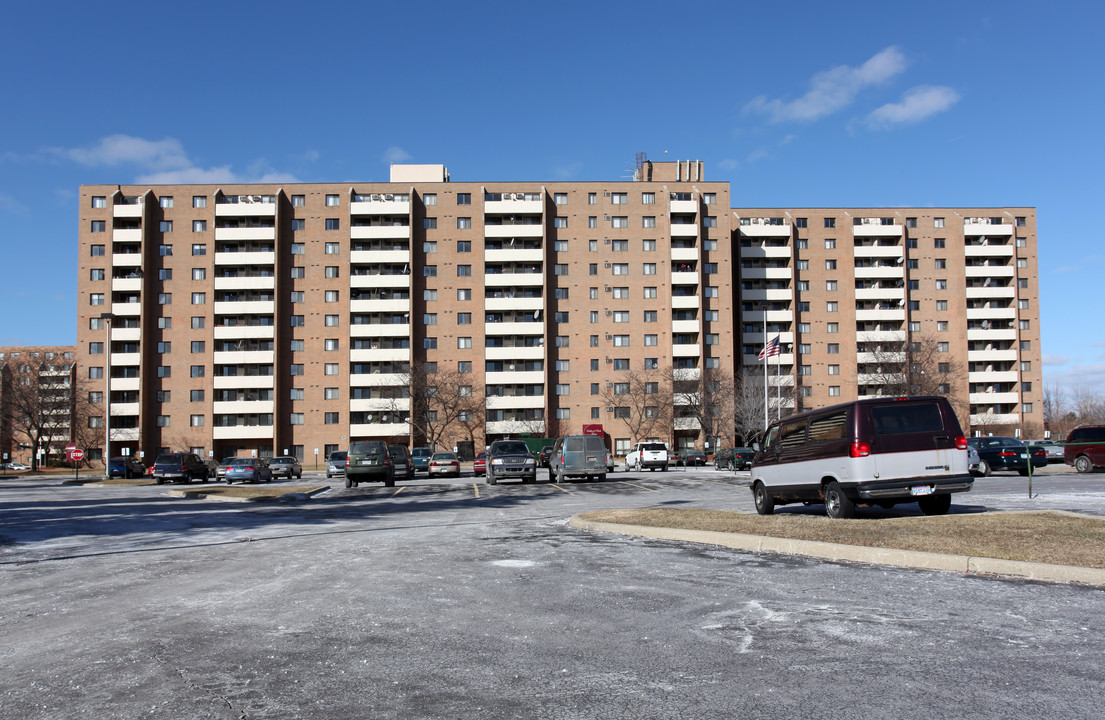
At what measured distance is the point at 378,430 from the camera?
264 feet

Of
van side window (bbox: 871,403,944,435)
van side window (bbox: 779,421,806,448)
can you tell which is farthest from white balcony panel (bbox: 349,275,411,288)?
van side window (bbox: 871,403,944,435)

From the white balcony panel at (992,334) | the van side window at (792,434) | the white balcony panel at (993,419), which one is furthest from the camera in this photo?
the white balcony panel at (992,334)

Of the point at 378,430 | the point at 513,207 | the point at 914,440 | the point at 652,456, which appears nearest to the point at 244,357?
the point at 378,430

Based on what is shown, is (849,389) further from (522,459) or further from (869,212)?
(522,459)

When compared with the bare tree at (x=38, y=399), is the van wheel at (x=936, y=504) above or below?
below

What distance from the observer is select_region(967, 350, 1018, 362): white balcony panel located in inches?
3556

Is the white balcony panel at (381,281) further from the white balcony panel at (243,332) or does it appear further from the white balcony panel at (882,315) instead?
the white balcony panel at (882,315)

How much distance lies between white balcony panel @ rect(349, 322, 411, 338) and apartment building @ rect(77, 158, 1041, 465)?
168 millimetres

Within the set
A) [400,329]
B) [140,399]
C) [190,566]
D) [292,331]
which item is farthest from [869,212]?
[190,566]

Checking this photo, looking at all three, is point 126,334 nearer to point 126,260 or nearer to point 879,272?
point 126,260

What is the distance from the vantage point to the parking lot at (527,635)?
189 inches

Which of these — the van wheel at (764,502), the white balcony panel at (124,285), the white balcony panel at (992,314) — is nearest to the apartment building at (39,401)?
the white balcony panel at (124,285)

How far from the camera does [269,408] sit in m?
80.1

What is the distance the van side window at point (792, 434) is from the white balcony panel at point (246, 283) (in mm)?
72605
